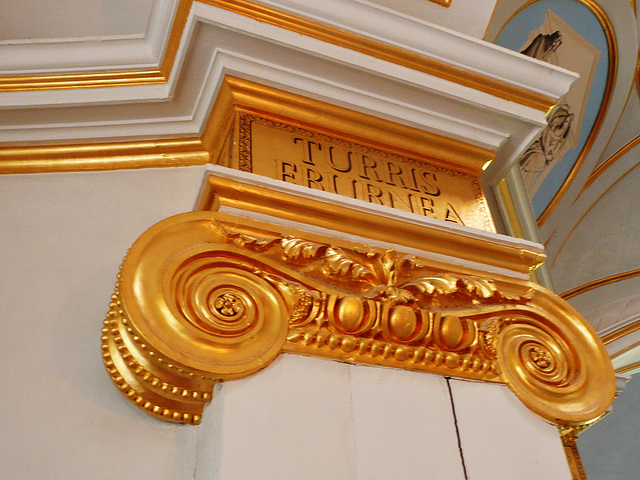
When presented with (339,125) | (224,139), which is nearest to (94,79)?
(224,139)

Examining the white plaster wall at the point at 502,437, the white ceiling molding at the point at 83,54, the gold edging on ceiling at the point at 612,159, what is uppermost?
Result: the gold edging on ceiling at the point at 612,159

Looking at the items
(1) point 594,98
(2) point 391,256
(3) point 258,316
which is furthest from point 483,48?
(1) point 594,98

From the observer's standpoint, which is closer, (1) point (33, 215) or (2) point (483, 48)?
(1) point (33, 215)

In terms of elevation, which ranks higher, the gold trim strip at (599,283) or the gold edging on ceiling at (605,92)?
the gold edging on ceiling at (605,92)

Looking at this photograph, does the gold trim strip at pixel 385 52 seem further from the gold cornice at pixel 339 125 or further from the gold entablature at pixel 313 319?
the gold entablature at pixel 313 319

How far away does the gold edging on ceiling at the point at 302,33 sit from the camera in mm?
1670

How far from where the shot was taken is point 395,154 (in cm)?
189

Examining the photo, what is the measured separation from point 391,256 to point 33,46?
123cm

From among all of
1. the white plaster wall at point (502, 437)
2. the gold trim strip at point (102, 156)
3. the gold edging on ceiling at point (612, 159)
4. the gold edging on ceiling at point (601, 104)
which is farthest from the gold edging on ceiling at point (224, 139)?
the gold edging on ceiling at point (612, 159)

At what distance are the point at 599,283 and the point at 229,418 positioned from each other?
535 cm

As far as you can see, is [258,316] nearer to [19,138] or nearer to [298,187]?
[298,187]

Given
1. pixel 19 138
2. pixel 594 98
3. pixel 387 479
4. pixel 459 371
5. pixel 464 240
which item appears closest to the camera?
pixel 387 479

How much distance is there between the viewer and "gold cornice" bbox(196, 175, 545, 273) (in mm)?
1434

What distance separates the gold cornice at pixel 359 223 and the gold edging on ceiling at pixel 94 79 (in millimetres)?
530
